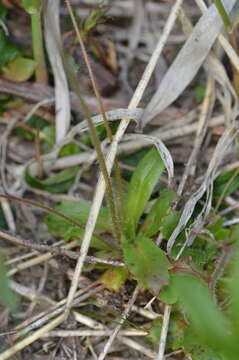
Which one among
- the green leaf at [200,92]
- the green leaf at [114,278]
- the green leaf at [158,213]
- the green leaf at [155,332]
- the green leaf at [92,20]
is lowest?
the green leaf at [155,332]

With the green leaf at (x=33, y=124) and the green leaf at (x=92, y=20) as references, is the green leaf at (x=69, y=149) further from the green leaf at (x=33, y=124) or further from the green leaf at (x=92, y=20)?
the green leaf at (x=92, y=20)

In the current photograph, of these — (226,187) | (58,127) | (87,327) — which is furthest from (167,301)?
(58,127)

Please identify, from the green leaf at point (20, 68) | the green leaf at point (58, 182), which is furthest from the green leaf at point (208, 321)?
the green leaf at point (20, 68)

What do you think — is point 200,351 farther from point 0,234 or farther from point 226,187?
point 0,234

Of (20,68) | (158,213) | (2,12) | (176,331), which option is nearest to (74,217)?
(158,213)

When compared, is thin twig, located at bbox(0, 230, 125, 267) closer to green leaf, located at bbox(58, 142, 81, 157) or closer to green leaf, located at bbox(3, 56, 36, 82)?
green leaf, located at bbox(58, 142, 81, 157)
